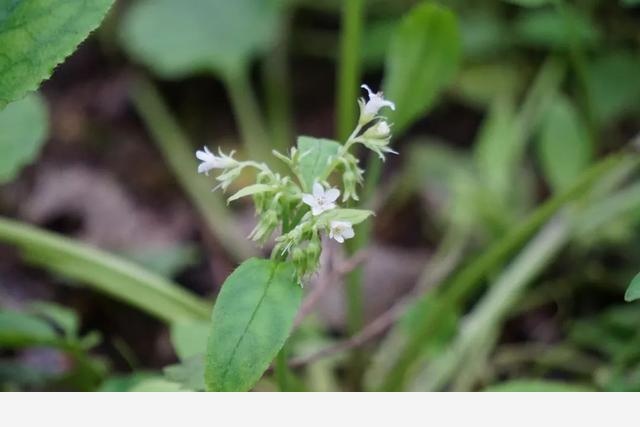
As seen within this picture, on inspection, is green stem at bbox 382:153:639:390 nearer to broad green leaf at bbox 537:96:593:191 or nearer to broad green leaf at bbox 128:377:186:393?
broad green leaf at bbox 537:96:593:191

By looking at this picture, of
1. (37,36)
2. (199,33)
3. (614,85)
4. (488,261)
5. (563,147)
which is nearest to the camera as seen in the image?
(37,36)

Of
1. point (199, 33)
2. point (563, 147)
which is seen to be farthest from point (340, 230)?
point (199, 33)

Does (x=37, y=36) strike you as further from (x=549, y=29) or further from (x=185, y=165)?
(x=549, y=29)

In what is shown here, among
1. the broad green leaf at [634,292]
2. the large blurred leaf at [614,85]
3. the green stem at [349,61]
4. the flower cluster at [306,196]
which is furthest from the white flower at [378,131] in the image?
the large blurred leaf at [614,85]

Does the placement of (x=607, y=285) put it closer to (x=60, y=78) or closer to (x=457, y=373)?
(x=457, y=373)

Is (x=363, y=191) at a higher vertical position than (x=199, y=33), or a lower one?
lower

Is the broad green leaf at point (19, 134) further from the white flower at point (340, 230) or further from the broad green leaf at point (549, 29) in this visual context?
the broad green leaf at point (549, 29)

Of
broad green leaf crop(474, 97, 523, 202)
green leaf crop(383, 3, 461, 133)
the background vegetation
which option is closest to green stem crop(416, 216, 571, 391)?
the background vegetation
